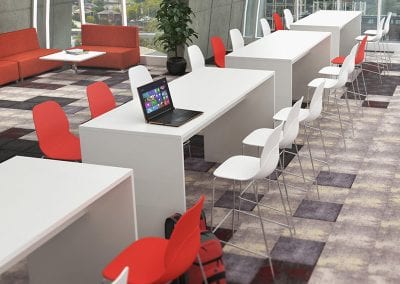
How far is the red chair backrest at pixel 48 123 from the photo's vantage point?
6020mm

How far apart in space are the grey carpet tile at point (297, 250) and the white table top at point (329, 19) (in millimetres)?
5372

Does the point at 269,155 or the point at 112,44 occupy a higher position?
the point at 112,44

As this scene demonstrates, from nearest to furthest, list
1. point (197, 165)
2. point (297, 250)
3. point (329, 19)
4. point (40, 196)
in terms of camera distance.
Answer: point (40, 196), point (297, 250), point (197, 165), point (329, 19)

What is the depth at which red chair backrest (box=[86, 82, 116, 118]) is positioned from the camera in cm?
625

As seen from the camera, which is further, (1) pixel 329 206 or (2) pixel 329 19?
(2) pixel 329 19

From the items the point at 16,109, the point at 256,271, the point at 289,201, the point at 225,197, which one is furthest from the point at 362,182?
the point at 16,109

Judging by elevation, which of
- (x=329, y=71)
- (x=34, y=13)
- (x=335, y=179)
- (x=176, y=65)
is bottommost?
(x=335, y=179)

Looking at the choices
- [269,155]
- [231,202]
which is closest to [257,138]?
[231,202]

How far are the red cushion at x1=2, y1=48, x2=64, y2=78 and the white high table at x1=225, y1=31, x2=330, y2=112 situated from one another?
14.9 ft

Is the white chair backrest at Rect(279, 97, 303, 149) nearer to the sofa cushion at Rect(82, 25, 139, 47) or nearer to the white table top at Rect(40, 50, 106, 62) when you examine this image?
the white table top at Rect(40, 50, 106, 62)

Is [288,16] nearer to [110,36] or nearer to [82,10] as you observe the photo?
[110,36]

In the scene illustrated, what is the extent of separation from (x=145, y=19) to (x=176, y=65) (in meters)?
2.05

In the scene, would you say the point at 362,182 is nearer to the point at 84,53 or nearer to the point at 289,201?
the point at 289,201

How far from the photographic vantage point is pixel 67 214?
3.61m
